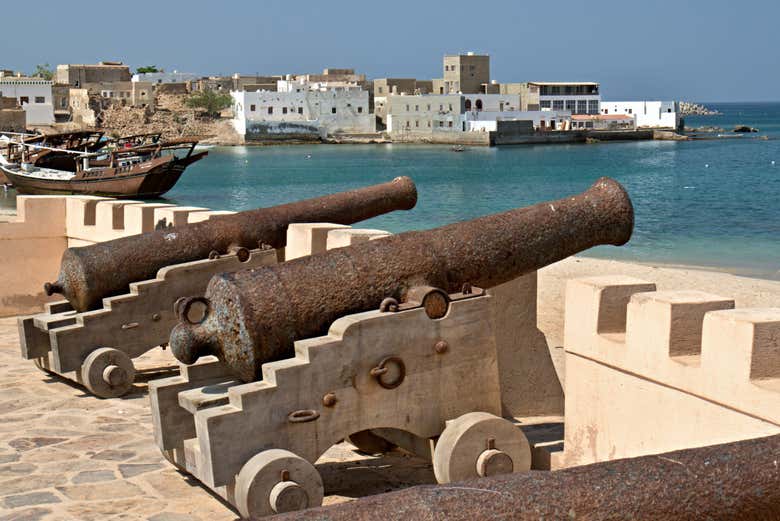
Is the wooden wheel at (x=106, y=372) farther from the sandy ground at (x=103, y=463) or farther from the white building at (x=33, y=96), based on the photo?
the white building at (x=33, y=96)

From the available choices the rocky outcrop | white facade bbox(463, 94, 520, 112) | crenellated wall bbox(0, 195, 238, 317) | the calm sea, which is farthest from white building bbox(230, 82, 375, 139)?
crenellated wall bbox(0, 195, 238, 317)

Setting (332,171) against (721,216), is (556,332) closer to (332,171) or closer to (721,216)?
(721,216)

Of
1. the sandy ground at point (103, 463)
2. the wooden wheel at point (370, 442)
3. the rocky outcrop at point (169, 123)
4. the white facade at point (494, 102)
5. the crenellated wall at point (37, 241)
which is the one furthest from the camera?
the white facade at point (494, 102)

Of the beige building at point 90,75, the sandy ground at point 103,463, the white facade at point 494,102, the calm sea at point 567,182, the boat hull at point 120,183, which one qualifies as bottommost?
the calm sea at point 567,182

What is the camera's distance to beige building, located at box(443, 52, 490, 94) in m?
107

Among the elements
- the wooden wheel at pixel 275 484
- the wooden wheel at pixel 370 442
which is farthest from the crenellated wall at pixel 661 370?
the wooden wheel at pixel 275 484

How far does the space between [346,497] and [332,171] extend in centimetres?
6284

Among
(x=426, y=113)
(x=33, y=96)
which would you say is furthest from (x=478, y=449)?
(x=426, y=113)

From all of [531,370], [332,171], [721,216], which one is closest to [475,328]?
[531,370]

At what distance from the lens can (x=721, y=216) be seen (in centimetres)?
3653

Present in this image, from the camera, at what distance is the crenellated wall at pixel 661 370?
3686mm

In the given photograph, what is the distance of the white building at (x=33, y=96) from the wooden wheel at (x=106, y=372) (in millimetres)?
85334

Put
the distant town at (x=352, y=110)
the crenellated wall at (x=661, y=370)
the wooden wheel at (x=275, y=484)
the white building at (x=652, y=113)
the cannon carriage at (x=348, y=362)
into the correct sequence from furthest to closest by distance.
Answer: the white building at (x=652, y=113) < the distant town at (x=352, y=110) < the cannon carriage at (x=348, y=362) < the wooden wheel at (x=275, y=484) < the crenellated wall at (x=661, y=370)

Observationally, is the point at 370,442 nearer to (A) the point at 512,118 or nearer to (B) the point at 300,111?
(A) the point at 512,118
